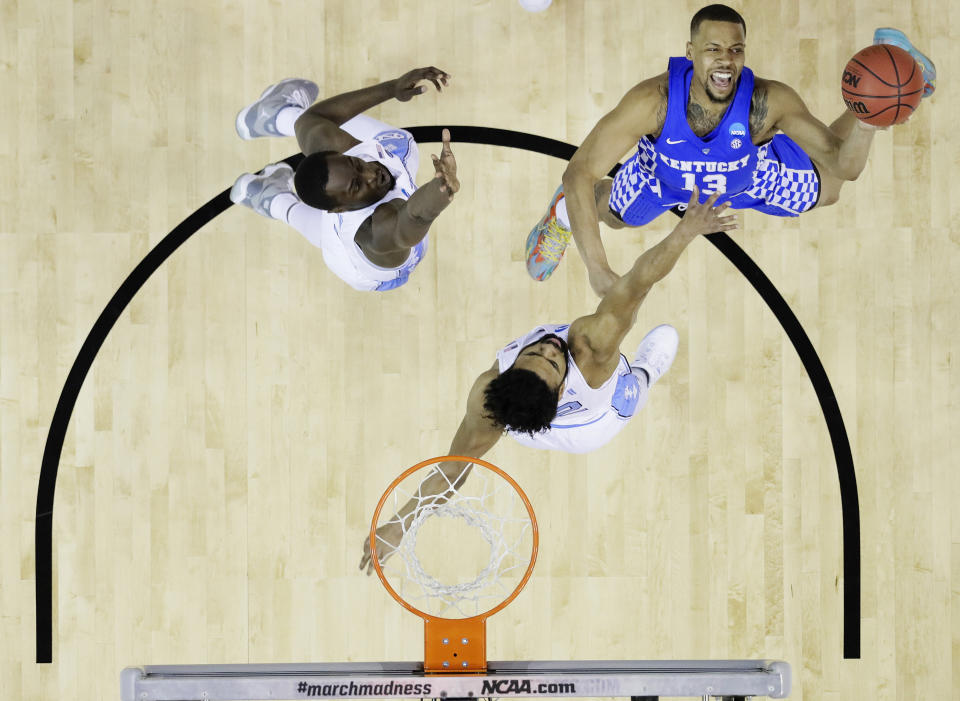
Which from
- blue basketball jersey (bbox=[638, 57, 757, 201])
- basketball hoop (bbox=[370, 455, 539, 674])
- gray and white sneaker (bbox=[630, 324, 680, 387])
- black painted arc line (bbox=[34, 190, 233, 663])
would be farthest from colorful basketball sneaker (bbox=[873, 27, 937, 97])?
black painted arc line (bbox=[34, 190, 233, 663])

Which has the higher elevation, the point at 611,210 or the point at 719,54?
the point at 719,54

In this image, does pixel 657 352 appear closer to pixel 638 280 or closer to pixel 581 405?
pixel 581 405

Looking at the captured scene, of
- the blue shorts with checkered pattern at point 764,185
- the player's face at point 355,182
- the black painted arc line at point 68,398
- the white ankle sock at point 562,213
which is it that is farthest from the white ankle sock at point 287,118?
the blue shorts with checkered pattern at point 764,185

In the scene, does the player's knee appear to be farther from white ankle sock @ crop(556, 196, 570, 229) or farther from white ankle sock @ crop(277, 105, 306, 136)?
white ankle sock @ crop(277, 105, 306, 136)

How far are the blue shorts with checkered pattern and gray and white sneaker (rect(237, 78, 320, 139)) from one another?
1.66 m

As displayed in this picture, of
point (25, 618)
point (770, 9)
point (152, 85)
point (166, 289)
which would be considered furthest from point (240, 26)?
point (25, 618)

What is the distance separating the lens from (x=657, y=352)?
13.7 feet

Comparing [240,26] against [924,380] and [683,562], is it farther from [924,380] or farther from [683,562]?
[924,380]

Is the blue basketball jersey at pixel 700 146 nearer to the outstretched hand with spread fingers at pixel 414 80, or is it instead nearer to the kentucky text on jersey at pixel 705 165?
the kentucky text on jersey at pixel 705 165

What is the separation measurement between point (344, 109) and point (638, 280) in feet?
5.69

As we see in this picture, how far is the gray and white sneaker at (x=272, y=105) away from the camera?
4.23 meters

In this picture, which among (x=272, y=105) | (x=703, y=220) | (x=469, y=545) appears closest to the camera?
(x=703, y=220)

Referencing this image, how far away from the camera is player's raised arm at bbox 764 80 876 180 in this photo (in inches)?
134

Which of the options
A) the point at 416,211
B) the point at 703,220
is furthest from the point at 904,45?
the point at 416,211
